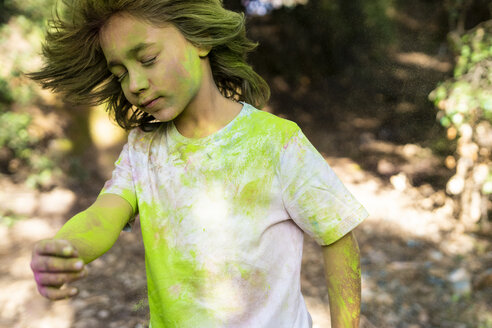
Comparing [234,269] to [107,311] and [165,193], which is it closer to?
[165,193]

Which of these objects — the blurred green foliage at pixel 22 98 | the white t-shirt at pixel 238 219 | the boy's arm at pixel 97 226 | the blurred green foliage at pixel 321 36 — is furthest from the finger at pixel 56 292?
the blurred green foliage at pixel 321 36

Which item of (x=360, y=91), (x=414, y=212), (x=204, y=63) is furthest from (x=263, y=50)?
(x=204, y=63)

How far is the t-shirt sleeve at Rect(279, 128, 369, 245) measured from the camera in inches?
43.2

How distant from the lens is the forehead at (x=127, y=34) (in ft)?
3.56

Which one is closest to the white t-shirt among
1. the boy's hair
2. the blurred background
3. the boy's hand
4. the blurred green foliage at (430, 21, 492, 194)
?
the boy's hair

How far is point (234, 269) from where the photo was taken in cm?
111

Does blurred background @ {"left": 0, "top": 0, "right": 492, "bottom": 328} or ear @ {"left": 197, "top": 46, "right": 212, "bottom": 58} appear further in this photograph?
blurred background @ {"left": 0, "top": 0, "right": 492, "bottom": 328}

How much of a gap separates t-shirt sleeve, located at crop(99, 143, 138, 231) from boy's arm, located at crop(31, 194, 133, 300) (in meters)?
0.02

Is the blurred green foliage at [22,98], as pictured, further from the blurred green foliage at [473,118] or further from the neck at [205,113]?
the blurred green foliage at [473,118]

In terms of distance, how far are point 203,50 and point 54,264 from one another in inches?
27.1

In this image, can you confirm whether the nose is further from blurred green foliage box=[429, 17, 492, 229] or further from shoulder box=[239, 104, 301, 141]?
blurred green foliage box=[429, 17, 492, 229]

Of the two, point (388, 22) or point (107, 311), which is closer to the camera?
point (107, 311)

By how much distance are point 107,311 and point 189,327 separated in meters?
1.90

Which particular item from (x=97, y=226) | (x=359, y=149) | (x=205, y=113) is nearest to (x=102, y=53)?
(x=205, y=113)
